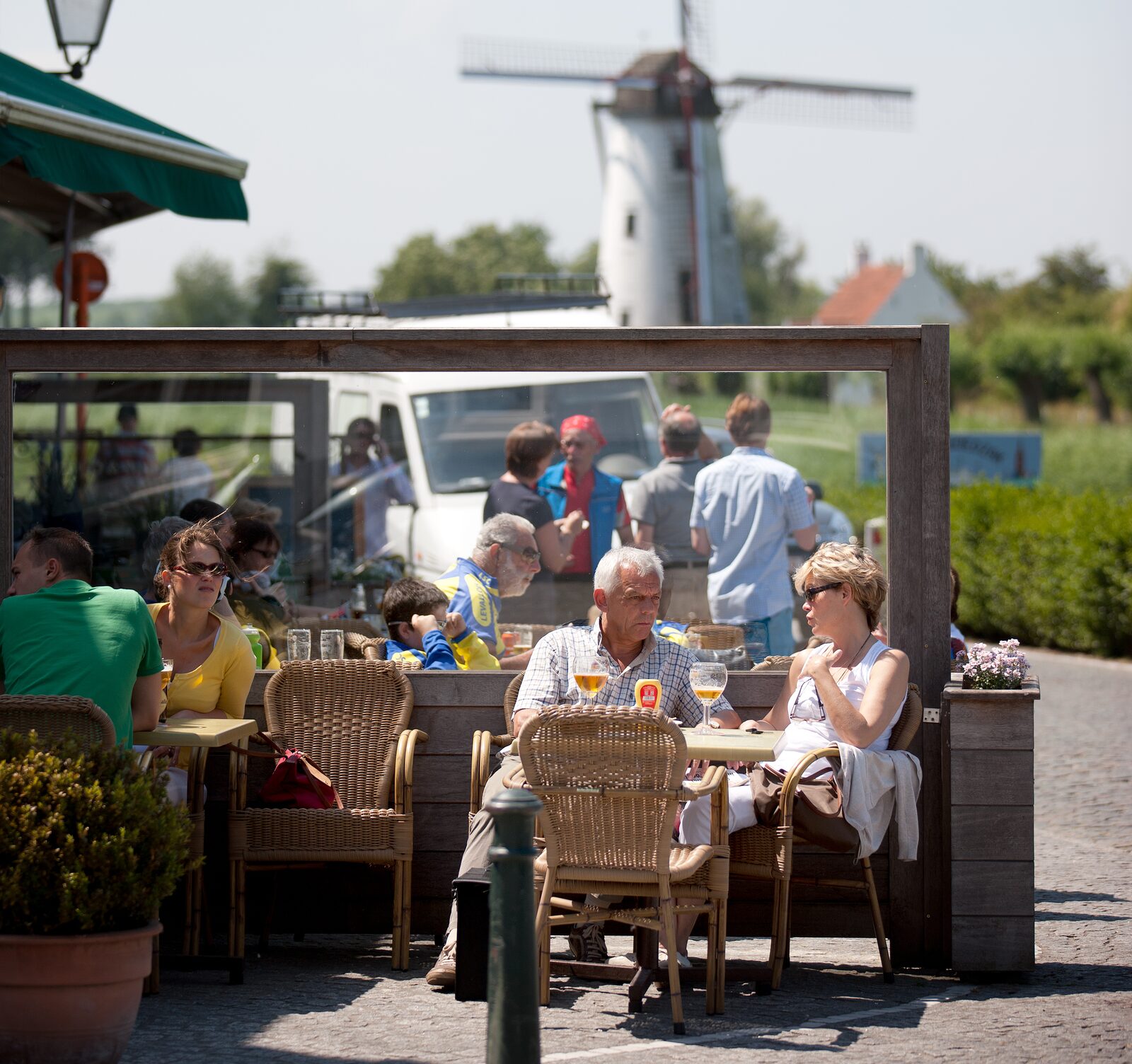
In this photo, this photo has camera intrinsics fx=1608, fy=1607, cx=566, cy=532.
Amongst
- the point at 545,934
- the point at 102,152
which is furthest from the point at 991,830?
the point at 102,152

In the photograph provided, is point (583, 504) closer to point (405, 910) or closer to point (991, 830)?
point (405, 910)

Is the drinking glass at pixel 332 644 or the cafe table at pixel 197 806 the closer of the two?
the cafe table at pixel 197 806

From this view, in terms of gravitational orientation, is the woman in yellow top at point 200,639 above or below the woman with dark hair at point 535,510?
below

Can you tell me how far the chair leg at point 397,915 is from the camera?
568cm

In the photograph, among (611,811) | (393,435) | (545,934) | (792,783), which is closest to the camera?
(611,811)

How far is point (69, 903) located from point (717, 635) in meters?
3.34

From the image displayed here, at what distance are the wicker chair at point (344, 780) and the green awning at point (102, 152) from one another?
8.46ft

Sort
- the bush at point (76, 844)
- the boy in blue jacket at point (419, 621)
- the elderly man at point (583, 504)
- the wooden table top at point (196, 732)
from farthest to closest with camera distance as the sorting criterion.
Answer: the elderly man at point (583, 504) < the boy in blue jacket at point (419, 621) < the wooden table top at point (196, 732) < the bush at point (76, 844)

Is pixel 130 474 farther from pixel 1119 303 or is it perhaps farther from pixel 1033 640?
pixel 1119 303

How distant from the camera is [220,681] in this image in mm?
5820

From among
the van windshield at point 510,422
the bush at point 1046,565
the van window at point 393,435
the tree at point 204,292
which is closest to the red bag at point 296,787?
the van windshield at point 510,422

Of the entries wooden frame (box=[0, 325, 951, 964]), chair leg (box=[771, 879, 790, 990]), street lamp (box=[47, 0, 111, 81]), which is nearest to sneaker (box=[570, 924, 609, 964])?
chair leg (box=[771, 879, 790, 990])

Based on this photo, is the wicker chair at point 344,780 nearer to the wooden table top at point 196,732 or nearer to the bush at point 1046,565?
the wooden table top at point 196,732

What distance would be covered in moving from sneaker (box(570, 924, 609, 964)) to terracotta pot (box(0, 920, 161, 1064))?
6.10ft
